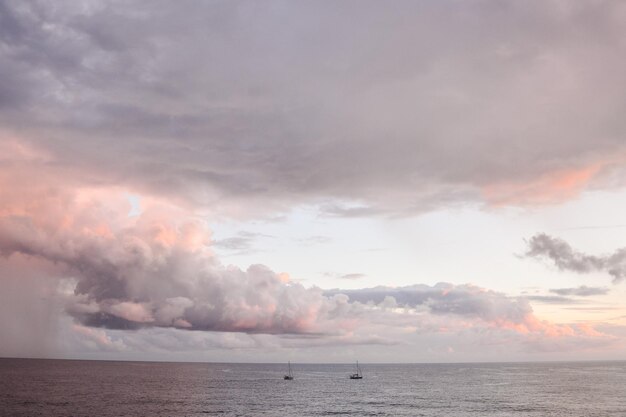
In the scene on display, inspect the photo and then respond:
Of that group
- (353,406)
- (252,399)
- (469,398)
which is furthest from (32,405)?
(469,398)

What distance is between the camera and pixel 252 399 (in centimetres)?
16200

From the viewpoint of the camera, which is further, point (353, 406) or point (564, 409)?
point (353, 406)

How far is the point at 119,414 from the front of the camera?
386 ft

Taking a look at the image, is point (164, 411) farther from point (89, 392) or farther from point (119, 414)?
point (89, 392)

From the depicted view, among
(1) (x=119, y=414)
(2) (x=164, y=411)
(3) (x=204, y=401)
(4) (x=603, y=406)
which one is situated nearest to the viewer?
(1) (x=119, y=414)

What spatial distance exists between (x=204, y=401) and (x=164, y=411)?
27822 mm

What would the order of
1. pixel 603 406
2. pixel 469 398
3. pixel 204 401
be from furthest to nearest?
1. pixel 469 398
2. pixel 204 401
3. pixel 603 406

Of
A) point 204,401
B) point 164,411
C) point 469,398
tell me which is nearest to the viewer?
point 164,411

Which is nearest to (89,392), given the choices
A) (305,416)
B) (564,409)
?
(305,416)

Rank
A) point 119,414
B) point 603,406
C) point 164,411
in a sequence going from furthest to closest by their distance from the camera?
point 603,406, point 164,411, point 119,414

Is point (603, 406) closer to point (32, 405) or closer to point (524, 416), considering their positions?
point (524, 416)

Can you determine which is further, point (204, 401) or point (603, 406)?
point (204, 401)

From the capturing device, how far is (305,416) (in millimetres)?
124250

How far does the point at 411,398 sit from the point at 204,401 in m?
67.7
